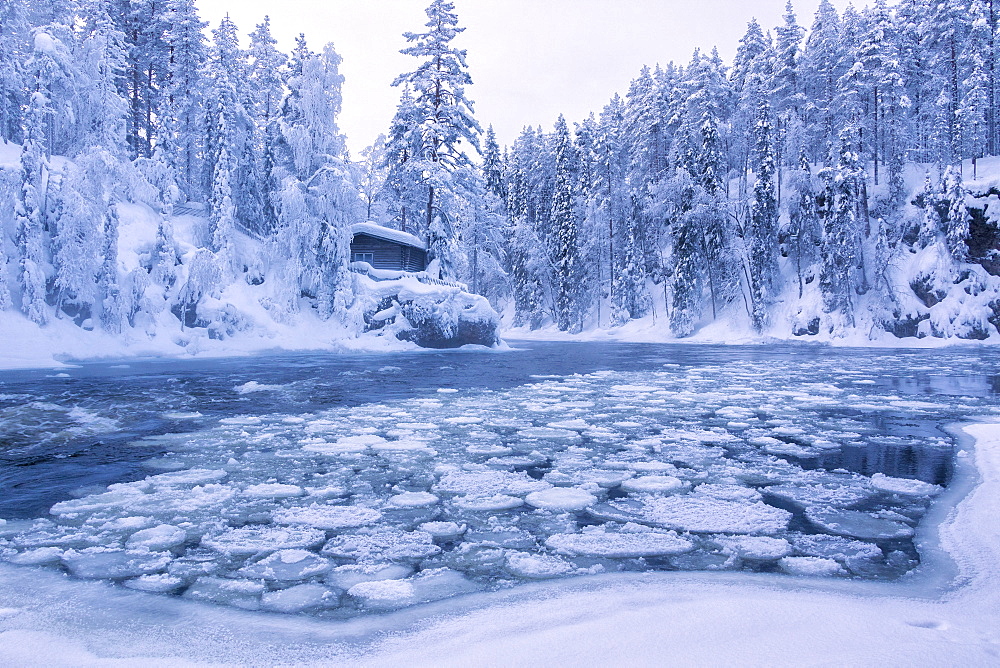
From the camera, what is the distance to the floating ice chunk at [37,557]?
327 centimetres

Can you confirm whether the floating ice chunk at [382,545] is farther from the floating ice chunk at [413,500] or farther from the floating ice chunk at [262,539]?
the floating ice chunk at [413,500]

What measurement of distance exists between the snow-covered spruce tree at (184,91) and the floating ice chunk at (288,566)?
3224 cm

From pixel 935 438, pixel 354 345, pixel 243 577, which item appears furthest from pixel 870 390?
pixel 354 345

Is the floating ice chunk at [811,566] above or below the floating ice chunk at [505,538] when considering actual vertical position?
above

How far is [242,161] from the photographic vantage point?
97.1ft

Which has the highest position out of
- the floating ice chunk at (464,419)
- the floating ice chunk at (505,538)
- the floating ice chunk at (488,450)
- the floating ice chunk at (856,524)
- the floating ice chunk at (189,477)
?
the floating ice chunk at (464,419)

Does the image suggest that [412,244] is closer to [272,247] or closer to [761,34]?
[272,247]

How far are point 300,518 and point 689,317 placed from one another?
1543 inches

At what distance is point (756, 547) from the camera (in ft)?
11.4

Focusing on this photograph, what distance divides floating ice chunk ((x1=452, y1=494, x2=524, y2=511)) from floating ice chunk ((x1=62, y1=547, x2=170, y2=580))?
6.60 ft

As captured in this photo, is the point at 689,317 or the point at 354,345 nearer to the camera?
the point at 354,345

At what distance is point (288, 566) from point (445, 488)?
174 centimetres

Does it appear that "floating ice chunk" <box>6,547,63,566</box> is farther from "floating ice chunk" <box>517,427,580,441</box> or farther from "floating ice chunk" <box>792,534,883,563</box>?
"floating ice chunk" <box>517,427,580,441</box>

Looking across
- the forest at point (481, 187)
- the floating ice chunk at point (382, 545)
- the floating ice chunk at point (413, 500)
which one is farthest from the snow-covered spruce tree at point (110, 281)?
the floating ice chunk at point (382, 545)
